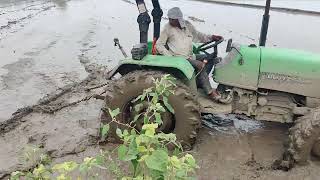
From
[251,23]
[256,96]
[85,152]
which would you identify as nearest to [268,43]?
[251,23]

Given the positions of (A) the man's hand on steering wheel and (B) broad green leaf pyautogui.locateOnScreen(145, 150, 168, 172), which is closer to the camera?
(B) broad green leaf pyautogui.locateOnScreen(145, 150, 168, 172)

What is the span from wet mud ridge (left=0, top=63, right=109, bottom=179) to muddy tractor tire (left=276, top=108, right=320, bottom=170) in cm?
223

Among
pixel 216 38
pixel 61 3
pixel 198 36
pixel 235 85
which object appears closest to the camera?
pixel 235 85

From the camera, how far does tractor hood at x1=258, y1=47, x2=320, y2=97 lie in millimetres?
5152

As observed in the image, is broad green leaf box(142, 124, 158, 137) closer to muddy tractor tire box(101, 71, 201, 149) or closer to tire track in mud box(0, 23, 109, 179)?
muddy tractor tire box(101, 71, 201, 149)

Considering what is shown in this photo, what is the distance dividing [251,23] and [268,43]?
405 centimetres

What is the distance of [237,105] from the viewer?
5434mm

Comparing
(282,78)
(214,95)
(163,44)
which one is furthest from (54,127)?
(282,78)

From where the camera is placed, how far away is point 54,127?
19.9ft

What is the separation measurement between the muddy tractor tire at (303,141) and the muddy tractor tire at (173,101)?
0.99m

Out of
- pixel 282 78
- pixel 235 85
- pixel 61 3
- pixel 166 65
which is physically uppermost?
pixel 166 65

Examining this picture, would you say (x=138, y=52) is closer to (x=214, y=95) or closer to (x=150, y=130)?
(x=214, y=95)

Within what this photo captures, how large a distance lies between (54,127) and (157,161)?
4.33 m

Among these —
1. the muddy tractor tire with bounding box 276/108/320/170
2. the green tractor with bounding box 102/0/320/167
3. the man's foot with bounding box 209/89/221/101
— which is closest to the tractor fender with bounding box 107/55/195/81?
the green tractor with bounding box 102/0/320/167
